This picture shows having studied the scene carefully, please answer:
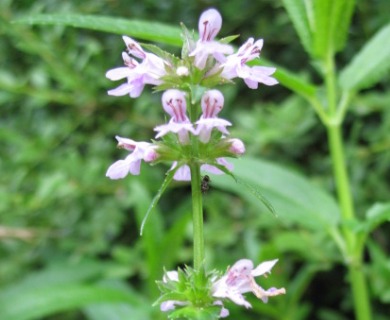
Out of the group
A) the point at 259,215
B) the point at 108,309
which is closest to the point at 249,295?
the point at 259,215

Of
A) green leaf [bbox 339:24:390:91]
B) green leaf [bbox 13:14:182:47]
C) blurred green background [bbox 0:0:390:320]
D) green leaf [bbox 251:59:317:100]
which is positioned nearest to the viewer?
green leaf [bbox 13:14:182:47]

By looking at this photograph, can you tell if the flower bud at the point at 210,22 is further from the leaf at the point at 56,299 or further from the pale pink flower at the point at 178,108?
the leaf at the point at 56,299

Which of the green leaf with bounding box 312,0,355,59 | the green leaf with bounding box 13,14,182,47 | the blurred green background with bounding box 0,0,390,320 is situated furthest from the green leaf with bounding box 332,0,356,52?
the blurred green background with bounding box 0,0,390,320

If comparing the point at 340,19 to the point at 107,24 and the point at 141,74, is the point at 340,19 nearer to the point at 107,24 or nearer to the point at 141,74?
the point at 107,24

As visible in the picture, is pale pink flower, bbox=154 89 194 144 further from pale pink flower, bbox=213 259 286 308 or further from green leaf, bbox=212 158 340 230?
green leaf, bbox=212 158 340 230

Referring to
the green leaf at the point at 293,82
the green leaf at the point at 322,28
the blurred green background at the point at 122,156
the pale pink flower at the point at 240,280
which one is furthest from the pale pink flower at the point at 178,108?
the blurred green background at the point at 122,156

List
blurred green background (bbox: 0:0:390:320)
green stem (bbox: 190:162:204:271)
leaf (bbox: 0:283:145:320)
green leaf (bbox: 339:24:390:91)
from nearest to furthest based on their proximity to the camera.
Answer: green stem (bbox: 190:162:204:271) < green leaf (bbox: 339:24:390:91) < leaf (bbox: 0:283:145:320) < blurred green background (bbox: 0:0:390:320)

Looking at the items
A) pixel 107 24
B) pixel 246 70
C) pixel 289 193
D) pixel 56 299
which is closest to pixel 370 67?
pixel 289 193
